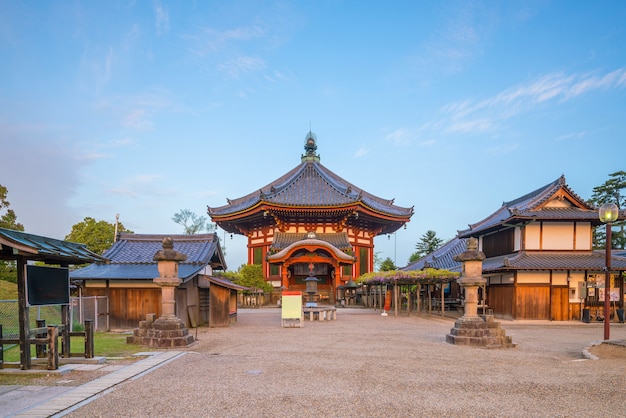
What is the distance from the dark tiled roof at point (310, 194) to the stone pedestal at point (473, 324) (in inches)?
850

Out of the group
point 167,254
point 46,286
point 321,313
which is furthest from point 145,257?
point 46,286

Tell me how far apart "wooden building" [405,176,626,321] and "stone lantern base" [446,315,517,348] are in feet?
33.3

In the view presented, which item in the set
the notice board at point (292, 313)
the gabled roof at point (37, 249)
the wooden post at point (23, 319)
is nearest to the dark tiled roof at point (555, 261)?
the notice board at point (292, 313)

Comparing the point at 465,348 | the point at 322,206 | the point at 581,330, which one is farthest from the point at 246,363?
the point at 322,206

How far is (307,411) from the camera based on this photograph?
21.3ft

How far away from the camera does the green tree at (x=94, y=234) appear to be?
3862cm

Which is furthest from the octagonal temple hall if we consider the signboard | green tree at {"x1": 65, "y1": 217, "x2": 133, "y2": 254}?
the signboard

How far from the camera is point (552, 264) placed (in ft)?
76.0

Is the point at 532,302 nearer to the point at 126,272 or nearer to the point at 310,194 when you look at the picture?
the point at 126,272

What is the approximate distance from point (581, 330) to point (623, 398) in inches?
565

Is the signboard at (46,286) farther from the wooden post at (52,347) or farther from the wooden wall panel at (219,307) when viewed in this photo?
the wooden wall panel at (219,307)

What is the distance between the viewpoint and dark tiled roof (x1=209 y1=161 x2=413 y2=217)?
3725 centimetres

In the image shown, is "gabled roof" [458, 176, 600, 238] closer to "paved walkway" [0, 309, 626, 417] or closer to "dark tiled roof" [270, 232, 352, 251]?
"paved walkway" [0, 309, 626, 417]

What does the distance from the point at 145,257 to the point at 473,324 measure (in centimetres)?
1392
